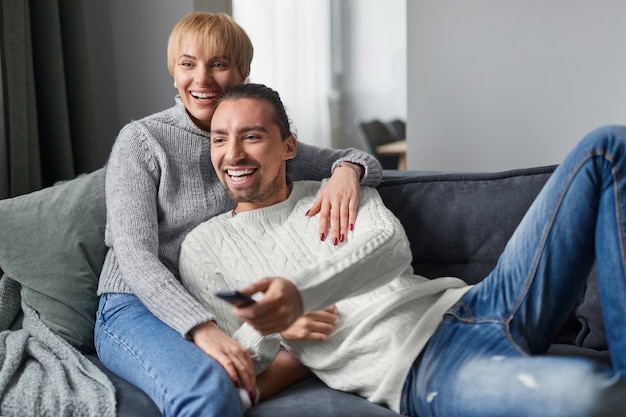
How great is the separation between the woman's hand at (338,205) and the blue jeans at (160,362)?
0.39m

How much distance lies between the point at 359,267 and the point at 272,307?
0.77 feet

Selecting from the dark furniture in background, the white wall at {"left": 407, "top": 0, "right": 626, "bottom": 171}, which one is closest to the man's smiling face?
the white wall at {"left": 407, "top": 0, "right": 626, "bottom": 171}

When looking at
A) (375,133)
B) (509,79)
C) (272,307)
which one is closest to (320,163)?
(272,307)

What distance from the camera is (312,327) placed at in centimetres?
149

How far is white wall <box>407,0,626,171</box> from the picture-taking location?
9.23 feet

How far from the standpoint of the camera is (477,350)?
4.50 feet

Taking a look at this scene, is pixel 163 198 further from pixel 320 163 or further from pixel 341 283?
pixel 341 283

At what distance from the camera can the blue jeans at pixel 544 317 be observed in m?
1.23

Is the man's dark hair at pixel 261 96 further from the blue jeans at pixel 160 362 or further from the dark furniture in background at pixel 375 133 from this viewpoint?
the dark furniture in background at pixel 375 133

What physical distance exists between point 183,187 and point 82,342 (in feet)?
1.43

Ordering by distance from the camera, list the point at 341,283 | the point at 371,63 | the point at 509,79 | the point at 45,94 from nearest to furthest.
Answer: the point at 341,283 → the point at 45,94 → the point at 509,79 → the point at 371,63

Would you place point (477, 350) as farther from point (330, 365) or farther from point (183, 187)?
point (183, 187)

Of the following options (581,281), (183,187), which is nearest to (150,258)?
(183,187)

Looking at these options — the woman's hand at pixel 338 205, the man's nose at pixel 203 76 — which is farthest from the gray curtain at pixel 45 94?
the woman's hand at pixel 338 205
